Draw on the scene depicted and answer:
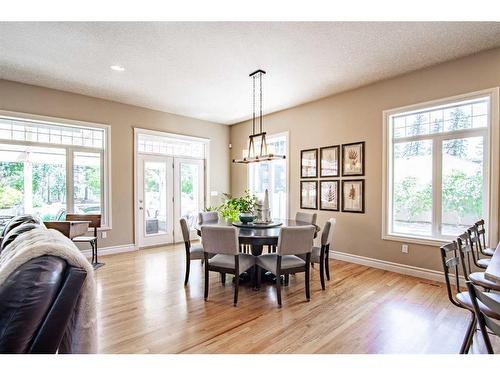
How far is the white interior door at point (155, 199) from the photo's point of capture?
5434 millimetres

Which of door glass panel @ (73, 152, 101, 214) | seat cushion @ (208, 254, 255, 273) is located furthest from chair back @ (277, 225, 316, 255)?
door glass panel @ (73, 152, 101, 214)

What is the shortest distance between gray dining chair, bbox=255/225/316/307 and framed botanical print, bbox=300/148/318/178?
7.29 ft

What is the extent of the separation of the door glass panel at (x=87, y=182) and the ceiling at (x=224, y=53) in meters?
1.16

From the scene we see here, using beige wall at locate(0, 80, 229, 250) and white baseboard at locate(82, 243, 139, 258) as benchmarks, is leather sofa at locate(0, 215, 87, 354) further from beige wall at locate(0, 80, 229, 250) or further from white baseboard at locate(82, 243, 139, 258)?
beige wall at locate(0, 80, 229, 250)

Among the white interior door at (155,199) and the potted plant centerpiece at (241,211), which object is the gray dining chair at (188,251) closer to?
the potted plant centerpiece at (241,211)

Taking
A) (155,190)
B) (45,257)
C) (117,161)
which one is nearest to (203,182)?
(155,190)

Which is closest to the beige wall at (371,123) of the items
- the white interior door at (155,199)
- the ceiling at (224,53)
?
the ceiling at (224,53)

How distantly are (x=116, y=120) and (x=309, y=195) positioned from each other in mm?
3956

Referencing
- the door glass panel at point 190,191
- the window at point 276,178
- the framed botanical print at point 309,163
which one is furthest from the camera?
the door glass panel at point 190,191

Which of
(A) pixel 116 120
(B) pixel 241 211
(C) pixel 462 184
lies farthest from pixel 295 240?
(A) pixel 116 120

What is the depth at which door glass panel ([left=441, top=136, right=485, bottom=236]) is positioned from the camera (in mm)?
3305

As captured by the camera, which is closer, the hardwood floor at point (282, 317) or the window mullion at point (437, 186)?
the hardwood floor at point (282, 317)
